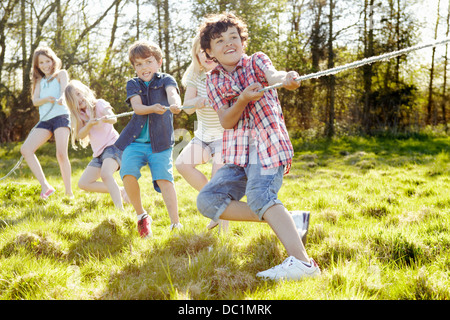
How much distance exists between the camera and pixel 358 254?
2391 millimetres

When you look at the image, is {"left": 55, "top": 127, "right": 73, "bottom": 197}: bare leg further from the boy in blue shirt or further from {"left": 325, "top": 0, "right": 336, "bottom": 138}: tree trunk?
{"left": 325, "top": 0, "right": 336, "bottom": 138}: tree trunk

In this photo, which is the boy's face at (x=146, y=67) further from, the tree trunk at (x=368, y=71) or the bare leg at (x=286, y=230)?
the tree trunk at (x=368, y=71)

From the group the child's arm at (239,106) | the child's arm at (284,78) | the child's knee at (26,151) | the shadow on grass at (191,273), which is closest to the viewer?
the shadow on grass at (191,273)

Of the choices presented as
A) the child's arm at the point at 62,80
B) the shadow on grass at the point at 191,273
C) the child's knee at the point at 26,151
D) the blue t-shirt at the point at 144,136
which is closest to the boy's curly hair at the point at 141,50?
the blue t-shirt at the point at 144,136

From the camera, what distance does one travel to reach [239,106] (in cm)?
241

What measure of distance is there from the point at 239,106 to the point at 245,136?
0.24 meters

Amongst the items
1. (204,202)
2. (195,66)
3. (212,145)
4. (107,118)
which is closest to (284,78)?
(204,202)

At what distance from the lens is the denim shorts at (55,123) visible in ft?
17.3

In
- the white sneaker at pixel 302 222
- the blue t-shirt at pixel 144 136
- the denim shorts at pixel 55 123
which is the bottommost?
the white sneaker at pixel 302 222

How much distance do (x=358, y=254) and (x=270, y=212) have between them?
0.62 m

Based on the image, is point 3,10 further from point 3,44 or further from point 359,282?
point 359,282

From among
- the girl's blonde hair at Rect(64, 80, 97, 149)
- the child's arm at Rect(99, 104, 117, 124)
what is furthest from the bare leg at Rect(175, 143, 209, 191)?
the girl's blonde hair at Rect(64, 80, 97, 149)

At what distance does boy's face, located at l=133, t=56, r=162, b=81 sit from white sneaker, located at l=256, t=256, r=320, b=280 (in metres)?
2.27
